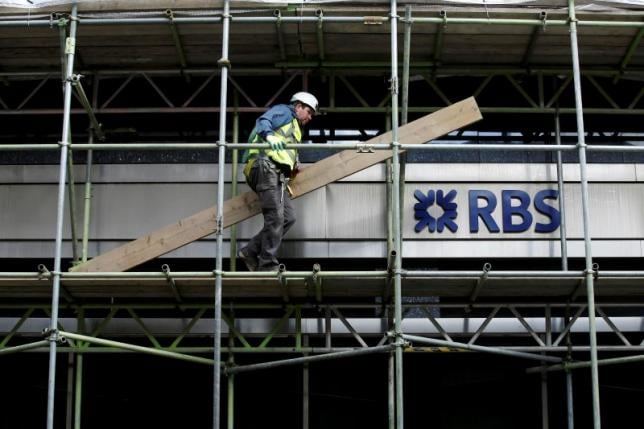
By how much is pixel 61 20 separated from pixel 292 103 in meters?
2.37

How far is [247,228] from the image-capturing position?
38.2 feet

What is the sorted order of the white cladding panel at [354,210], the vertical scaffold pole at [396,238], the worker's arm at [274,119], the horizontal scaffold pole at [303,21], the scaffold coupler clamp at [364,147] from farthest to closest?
1. the white cladding panel at [354,210]
2. the horizontal scaffold pole at [303,21]
3. the worker's arm at [274,119]
4. the scaffold coupler clamp at [364,147]
5. the vertical scaffold pole at [396,238]

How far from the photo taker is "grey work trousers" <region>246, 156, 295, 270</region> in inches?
408

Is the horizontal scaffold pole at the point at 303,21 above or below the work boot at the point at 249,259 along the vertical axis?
above

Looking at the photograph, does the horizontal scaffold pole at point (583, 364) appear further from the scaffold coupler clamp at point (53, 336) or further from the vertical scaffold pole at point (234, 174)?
the scaffold coupler clamp at point (53, 336)

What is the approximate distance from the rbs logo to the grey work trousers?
1849 mm

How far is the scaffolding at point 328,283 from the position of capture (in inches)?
387

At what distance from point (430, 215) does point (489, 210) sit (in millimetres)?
633

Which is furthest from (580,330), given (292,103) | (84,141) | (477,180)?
(84,141)

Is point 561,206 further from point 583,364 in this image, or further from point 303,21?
point 303,21

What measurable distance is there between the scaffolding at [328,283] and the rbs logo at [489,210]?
0.31 meters

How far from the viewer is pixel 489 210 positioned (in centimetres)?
1170

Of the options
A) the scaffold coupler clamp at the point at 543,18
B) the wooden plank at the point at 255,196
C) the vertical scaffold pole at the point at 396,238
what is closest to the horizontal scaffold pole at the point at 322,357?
the vertical scaffold pole at the point at 396,238

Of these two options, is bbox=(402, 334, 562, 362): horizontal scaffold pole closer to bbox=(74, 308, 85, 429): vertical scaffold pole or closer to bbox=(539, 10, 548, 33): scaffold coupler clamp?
bbox=(539, 10, 548, 33): scaffold coupler clamp
